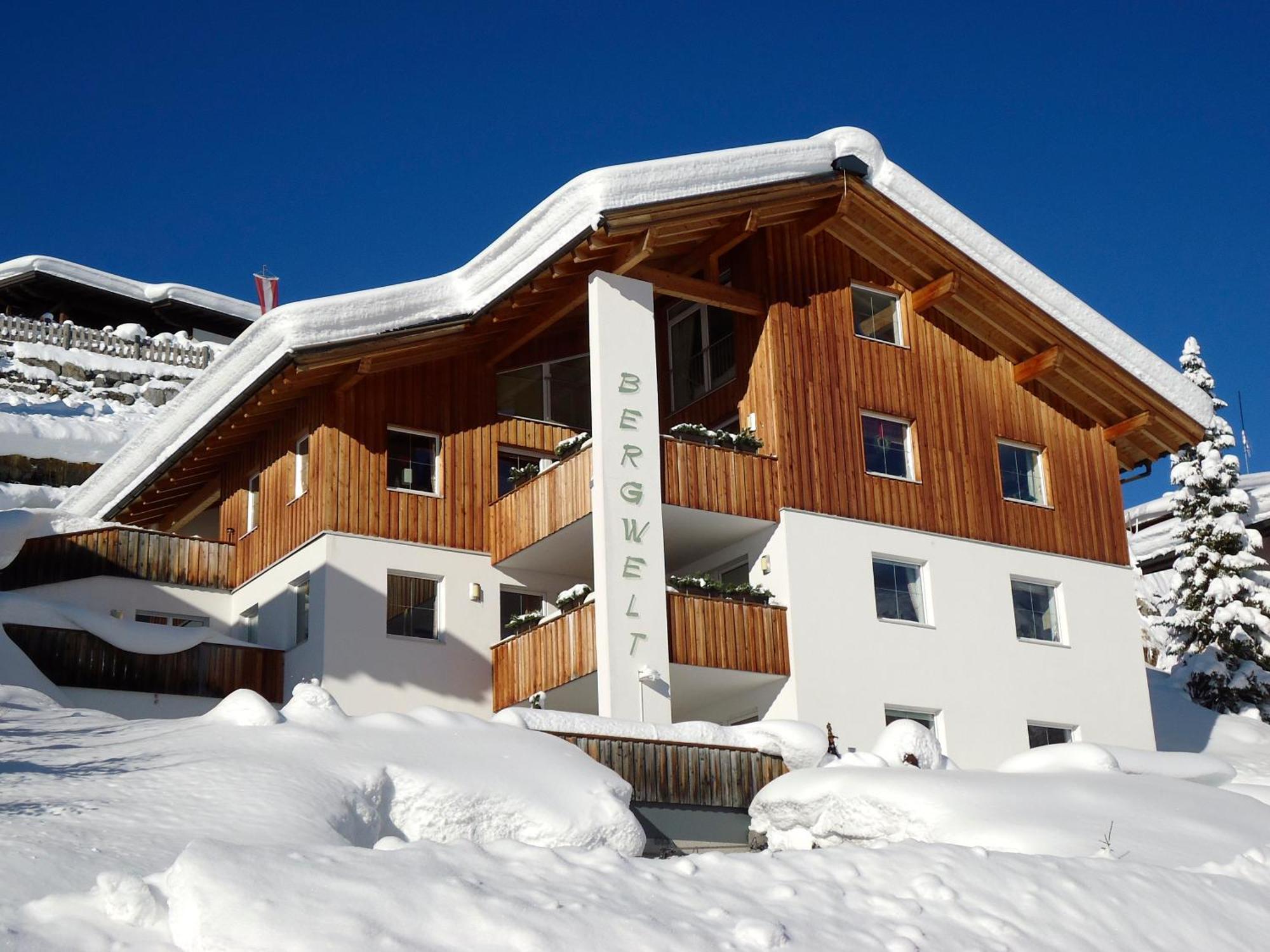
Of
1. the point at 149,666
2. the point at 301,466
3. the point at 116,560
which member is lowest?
the point at 149,666

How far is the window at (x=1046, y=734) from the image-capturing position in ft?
78.8

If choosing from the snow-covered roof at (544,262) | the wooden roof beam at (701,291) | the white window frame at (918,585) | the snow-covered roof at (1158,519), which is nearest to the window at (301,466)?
the snow-covered roof at (544,262)

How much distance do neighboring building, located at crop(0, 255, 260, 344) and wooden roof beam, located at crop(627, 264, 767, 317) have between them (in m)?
32.9

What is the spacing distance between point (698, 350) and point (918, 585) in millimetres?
5399

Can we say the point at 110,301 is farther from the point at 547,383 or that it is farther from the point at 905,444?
the point at 905,444

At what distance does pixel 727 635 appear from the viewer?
830 inches

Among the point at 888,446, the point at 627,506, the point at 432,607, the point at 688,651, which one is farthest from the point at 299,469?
the point at 888,446

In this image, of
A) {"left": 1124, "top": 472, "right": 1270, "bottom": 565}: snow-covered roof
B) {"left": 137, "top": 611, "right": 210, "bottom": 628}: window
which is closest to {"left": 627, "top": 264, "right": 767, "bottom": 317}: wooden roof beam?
{"left": 137, "top": 611, "right": 210, "bottom": 628}: window

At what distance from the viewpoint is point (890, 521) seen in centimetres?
2356

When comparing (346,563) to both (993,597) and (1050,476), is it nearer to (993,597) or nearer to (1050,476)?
(993,597)

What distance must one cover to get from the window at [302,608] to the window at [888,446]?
29.7ft

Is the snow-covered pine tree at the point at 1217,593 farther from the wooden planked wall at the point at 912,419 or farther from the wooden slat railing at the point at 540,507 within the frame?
the wooden slat railing at the point at 540,507

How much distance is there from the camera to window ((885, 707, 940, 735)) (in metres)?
22.5

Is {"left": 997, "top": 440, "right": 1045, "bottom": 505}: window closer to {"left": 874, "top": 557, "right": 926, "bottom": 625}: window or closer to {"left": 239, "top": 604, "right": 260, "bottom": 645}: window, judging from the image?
{"left": 874, "top": 557, "right": 926, "bottom": 625}: window
